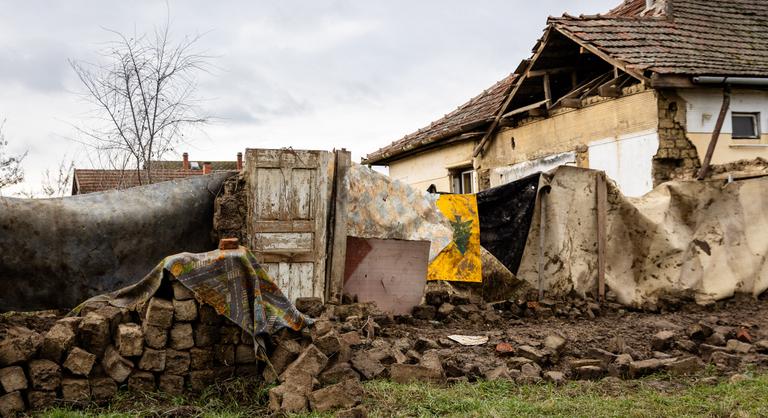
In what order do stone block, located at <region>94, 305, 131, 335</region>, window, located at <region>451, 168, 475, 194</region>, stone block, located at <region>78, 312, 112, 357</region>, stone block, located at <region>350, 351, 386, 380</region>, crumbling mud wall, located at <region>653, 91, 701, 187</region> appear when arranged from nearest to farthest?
stone block, located at <region>78, 312, 112, 357</region>
stone block, located at <region>94, 305, 131, 335</region>
stone block, located at <region>350, 351, 386, 380</region>
crumbling mud wall, located at <region>653, 91, 701, 187</region>
window, located at <region>451, 168, 475, 194</region>

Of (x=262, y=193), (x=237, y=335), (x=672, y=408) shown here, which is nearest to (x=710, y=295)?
(x=672, y=408)

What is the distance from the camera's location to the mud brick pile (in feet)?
13.9

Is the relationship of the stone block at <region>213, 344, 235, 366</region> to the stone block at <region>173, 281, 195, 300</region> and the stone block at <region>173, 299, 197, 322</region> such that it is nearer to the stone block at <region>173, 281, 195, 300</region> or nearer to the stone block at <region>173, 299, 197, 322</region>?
the stone block at <region>173, 299, 197, 322</region>

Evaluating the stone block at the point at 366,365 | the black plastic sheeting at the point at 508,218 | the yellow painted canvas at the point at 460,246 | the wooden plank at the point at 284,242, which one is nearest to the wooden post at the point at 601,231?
the black plastic sheeting at the point at 508,218

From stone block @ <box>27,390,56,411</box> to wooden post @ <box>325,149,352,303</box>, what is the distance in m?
3.45

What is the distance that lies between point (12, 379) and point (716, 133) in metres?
10.1

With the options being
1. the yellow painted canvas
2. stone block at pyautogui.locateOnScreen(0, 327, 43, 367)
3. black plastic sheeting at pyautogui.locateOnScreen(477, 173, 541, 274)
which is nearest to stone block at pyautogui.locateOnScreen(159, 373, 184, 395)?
stone block at pyautogui.locateOnScreen(0, 327, 43, 367)

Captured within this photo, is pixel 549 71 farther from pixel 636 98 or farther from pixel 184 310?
pixel 184 310

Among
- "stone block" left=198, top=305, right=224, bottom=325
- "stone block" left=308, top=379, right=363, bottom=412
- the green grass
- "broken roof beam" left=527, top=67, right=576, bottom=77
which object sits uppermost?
"broken roof beam" left=527, top=67, right=576, bottom=77

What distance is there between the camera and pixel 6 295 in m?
5.73

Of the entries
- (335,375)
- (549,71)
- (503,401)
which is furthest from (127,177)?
(503,401)

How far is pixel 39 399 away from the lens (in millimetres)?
4234

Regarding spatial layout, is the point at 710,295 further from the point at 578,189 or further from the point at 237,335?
the point at 237,335

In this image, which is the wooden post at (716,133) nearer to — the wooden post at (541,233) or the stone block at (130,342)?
the wooden post at (541,233)
